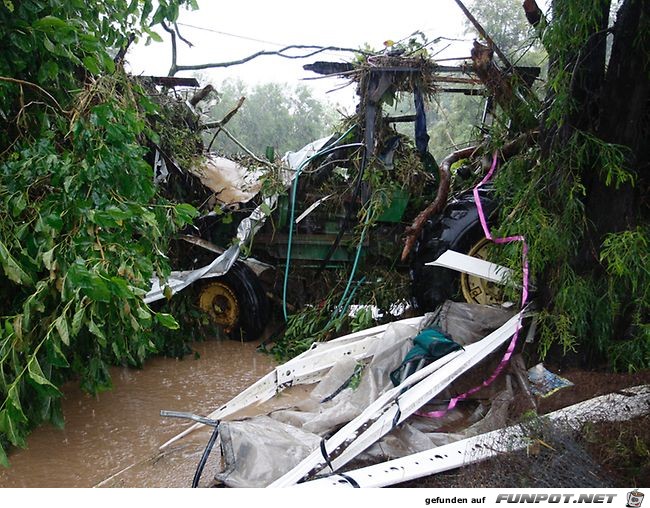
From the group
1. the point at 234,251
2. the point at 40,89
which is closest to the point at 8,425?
the point at 40,89

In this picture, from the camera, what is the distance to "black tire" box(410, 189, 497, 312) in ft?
15.1

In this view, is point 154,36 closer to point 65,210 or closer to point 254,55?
point 65,210

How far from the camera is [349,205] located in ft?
17.9

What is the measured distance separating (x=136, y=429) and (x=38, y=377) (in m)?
1.62

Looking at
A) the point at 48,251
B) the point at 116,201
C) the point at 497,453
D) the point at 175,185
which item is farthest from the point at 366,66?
the point at 497,453

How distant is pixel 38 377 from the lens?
2.53 metres

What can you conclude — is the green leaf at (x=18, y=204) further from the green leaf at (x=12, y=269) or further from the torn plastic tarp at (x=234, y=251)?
the torn plastic tarp at (x=234, y=251)

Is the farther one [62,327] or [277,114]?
[277,114]

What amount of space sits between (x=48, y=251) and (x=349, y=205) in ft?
10.1

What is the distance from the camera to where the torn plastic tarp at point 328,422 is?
2816 mm

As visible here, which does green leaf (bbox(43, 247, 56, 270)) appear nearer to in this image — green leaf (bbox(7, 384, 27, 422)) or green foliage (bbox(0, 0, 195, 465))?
green foliage (bbox(0, 0, 195, 465))
